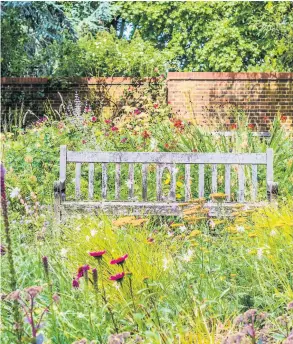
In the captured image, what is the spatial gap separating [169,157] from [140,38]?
34.2ft

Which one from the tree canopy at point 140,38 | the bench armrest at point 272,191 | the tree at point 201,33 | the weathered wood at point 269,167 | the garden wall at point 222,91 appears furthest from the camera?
the tree at point 201,33

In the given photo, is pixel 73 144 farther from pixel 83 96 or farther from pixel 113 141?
pixel 83 96

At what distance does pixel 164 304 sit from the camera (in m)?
2.77

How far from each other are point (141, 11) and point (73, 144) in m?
13.7

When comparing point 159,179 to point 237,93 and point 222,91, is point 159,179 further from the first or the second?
point 237,93

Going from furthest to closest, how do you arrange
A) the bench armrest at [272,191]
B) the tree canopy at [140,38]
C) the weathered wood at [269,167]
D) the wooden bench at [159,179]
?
the tree canopy at [140,38]
the weathered wood at [269,167]
the wooden bench at [159,179]
the bench armrest at [272,191]

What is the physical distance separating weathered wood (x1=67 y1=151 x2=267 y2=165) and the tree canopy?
5.95 m

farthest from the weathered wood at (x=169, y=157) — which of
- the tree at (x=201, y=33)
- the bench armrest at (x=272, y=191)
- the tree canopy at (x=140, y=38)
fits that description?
the tree at (x=201, y=33)

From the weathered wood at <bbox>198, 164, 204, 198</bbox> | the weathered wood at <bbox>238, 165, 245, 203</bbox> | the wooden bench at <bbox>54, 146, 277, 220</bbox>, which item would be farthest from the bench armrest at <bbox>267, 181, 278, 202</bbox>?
the weathered wood at <bbox>198, 164, 204, 198</bbox>

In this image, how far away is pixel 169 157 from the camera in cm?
541

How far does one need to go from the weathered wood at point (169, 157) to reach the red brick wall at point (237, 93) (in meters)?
6.38

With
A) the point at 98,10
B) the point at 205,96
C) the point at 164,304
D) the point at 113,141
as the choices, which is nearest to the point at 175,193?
the point at 113,141

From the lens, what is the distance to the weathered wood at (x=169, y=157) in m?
5.30

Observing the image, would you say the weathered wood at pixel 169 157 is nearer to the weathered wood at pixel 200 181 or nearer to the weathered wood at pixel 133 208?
the weathered wood at pixel 200 181
